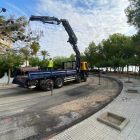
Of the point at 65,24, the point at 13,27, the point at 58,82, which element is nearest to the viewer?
the point at 13,27

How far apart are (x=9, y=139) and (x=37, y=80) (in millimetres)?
4926

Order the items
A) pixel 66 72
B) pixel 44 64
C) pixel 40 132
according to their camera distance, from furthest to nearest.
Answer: pixel 44 64 < pixel 66 72 < pixel 40 132

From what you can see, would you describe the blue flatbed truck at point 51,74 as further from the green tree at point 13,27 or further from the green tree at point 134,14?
the green tree at point 134,14

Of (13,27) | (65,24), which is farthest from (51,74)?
(65,24)

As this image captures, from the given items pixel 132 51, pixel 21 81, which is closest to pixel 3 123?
pixel 21 81

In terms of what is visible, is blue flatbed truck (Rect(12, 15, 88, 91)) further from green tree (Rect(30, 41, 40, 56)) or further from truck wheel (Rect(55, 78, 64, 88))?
green tree (Rect(30, 41, 40, 56))

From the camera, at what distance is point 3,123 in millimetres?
3229

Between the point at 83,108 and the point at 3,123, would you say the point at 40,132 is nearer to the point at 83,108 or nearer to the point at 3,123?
the point at 3,123

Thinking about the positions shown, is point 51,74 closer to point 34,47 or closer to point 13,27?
point 34,47

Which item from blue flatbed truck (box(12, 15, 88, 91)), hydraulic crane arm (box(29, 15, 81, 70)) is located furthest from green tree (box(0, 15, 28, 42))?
hydraulic crane arm (box(29, 15, 81, 70))

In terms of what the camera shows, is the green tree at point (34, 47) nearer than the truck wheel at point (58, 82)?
Yes

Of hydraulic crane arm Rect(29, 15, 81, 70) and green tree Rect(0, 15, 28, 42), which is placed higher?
hydraulic crane arm Rect(29, 15, 81, 70)

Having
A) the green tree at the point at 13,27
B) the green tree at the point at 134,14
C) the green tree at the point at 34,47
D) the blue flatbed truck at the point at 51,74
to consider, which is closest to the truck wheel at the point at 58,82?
the blue flatbed truck at the point at 51,74

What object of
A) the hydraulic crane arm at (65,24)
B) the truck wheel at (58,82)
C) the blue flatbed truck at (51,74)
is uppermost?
the hydraulic crane arm at (65,24)
